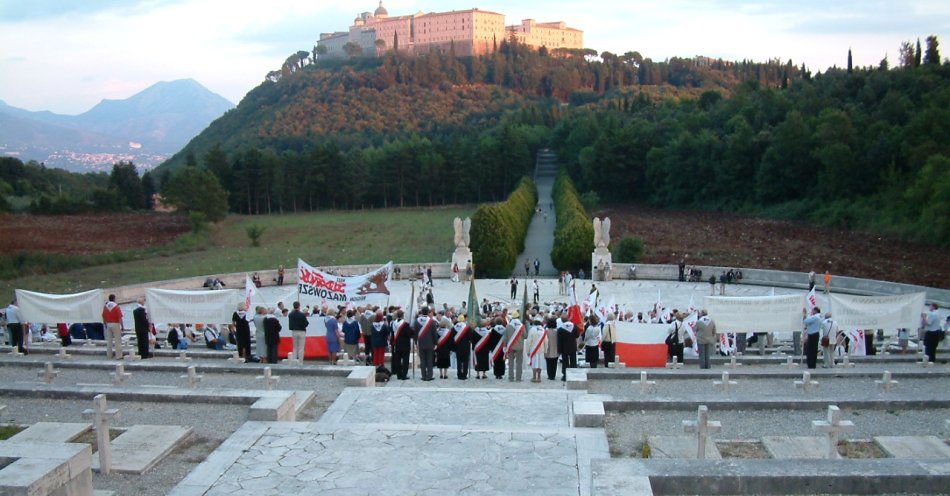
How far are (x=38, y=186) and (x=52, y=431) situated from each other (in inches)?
3538

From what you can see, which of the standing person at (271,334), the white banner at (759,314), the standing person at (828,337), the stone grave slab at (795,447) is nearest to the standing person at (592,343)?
the white banner at (759,314)

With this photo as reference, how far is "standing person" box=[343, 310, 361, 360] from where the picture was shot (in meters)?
17.2

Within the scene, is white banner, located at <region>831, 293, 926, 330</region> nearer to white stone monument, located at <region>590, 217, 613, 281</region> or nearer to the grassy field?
white stone monument, located at <region>590, 217, 613, 281</region>

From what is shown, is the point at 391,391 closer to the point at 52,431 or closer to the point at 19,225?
the point at 52,431

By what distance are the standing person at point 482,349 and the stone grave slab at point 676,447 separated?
5.59 metres

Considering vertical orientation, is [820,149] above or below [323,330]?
above

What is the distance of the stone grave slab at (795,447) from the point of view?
409 inches

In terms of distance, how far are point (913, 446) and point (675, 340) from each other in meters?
7.69

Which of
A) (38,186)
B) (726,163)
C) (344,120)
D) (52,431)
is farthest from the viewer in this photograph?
(344,120)

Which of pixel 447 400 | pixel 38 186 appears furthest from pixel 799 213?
pixel 38 186

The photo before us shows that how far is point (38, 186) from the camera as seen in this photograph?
3541 inches

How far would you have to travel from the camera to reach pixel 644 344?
17906 millimetres

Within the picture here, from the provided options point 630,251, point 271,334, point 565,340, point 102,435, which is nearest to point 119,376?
point 271,334

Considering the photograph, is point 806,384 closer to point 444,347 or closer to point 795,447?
point 795,447
